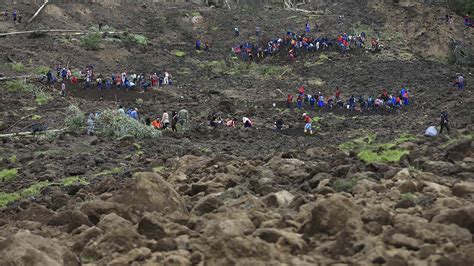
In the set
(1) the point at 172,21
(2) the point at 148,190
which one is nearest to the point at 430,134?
(2) the point at 148,190

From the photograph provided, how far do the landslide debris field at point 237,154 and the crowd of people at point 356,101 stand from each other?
0.67 m

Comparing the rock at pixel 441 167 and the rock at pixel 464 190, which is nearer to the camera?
the rock at pixel 464 190

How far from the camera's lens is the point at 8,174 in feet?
54.2

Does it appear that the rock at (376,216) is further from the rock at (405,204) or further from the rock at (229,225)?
the rock at (229,225)

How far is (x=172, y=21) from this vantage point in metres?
46.2

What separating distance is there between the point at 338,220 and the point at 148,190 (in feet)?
10.6

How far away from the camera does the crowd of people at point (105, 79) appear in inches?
1225

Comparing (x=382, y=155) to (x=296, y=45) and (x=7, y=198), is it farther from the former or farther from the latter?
(x=296, y=45)

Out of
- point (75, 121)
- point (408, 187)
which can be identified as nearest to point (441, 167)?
point (408, 187)

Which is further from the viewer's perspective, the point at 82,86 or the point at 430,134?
the point at 82,86

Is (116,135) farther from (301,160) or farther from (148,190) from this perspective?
(148,190)

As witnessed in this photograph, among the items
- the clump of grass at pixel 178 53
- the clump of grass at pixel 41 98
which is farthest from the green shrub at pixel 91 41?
the clump of grass at pixel 41 98

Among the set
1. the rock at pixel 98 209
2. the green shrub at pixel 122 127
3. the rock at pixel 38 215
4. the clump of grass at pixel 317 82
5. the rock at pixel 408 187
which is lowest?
the clump of grass at pixel 317 82

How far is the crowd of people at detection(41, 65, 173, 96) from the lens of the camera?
31120 millimetres
